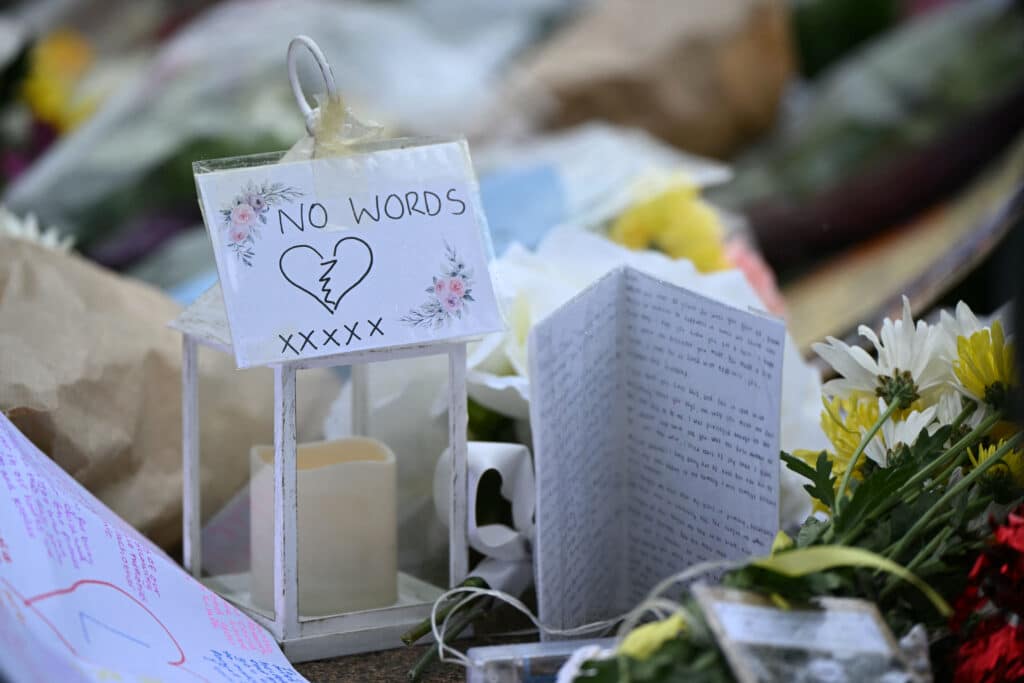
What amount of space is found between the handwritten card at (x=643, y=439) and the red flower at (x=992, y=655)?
16cm

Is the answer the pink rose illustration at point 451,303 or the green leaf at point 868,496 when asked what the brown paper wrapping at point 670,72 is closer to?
the pink rose illustration at point 451,303

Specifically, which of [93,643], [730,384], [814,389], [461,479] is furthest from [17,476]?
[814,389]

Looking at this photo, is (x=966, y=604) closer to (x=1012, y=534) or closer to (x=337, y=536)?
(x=1012, y=534)

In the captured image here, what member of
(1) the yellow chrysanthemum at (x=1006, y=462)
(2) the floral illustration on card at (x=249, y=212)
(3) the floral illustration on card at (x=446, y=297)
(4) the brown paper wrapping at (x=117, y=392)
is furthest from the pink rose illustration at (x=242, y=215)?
(1) the yellow chrysanthemum at (x=1006, y=462)

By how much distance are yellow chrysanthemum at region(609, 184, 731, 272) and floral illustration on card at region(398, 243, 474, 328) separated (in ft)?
1.51

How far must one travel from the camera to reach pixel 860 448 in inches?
26.1

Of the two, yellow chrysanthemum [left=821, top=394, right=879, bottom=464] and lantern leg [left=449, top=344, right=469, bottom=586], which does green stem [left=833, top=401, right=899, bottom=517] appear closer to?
yellow chrysanthemum [left=821, top=394, right=879, bottom=464]

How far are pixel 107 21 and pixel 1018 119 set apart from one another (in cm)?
204

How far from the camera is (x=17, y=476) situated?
0.67 metres

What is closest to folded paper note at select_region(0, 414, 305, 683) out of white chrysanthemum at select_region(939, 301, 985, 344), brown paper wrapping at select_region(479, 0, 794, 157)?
white chrysanthemum at select_region(939, 301, 985, 344)

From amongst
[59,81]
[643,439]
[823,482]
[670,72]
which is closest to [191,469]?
[643,439]

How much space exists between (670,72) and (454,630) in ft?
5.39

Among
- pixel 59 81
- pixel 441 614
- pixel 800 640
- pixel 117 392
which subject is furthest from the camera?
pixel 59 81

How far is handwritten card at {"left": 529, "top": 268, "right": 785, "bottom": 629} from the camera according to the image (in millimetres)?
715
